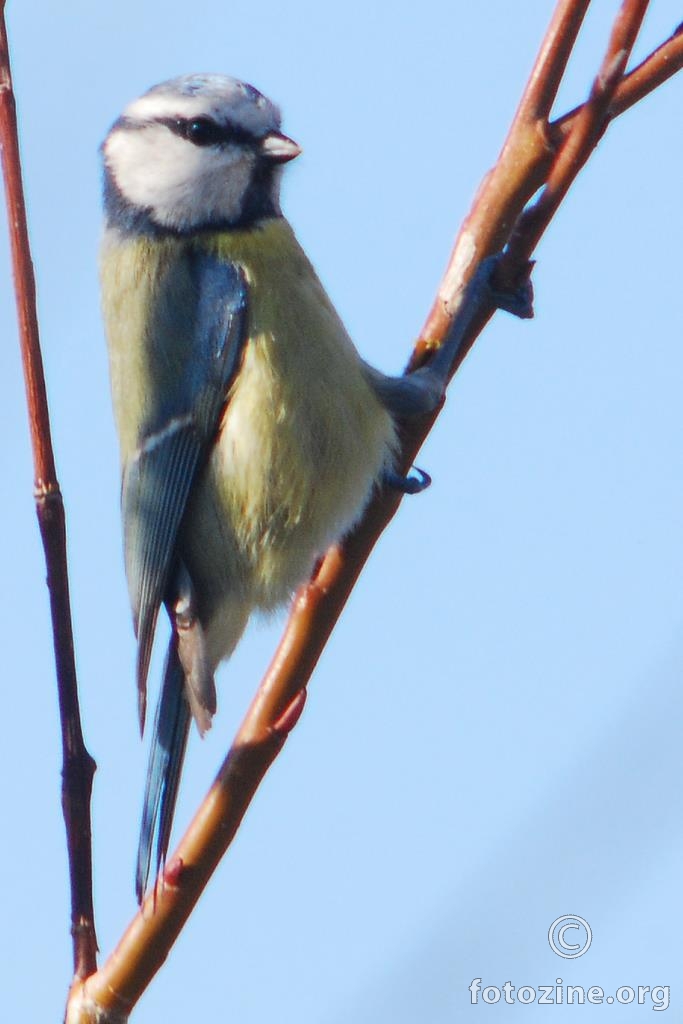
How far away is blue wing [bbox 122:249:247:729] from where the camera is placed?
2.07 metres

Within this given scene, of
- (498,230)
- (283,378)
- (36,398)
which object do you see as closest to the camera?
(36,398)

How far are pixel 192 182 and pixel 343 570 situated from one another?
0.89 m

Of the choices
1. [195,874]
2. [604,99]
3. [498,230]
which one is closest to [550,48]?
[604,99]

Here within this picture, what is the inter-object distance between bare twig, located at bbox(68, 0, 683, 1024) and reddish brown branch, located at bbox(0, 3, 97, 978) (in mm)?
109

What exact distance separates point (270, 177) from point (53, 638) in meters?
1.39

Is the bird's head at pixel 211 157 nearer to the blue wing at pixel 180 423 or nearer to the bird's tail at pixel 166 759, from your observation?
the blue wing at pixel 180 423

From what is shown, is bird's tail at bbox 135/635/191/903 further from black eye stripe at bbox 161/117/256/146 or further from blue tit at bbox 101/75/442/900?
black eye stripe at bbox 161/117/256/146

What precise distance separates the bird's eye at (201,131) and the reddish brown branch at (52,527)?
117 cm

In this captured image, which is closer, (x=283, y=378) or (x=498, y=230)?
(x=498, y=230)

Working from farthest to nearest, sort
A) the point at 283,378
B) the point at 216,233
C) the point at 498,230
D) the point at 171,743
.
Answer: the point at 216,233, the point at 283,378, the point at 171,743, the point at 498,230

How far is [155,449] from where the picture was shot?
2.11 metres

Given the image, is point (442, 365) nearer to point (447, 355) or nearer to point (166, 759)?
point (447, 355)

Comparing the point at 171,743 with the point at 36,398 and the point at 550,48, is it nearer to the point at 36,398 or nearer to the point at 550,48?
the point at 36,398

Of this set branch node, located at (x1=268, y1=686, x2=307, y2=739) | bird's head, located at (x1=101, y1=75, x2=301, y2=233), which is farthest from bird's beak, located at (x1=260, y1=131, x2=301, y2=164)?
branch node, located at (x1=268, y1=686, x2=307, y2=739)
